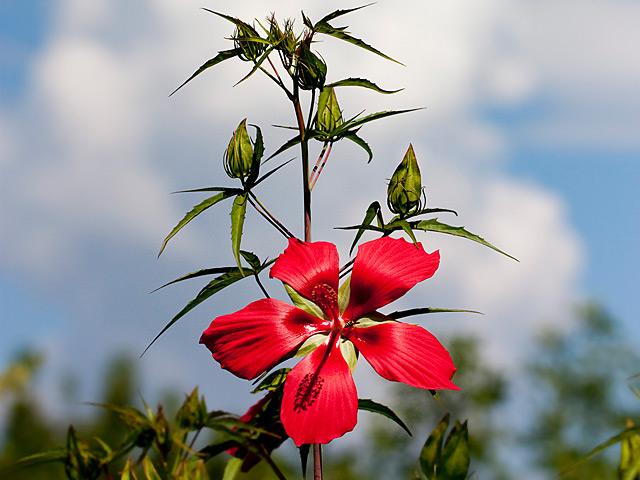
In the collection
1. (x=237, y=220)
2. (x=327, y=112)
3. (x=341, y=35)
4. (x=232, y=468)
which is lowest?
(x=232, y=468)

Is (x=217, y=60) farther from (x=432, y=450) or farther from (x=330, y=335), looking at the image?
(x=432, y=450)

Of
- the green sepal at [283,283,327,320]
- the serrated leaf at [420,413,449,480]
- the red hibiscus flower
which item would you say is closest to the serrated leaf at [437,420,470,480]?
the serrated leaf at [420,413,449,480]

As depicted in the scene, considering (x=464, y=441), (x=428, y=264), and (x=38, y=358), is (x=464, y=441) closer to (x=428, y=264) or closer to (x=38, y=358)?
(x=428, y=264)

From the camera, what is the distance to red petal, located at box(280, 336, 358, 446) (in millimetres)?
981

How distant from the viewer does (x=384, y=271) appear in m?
1.13

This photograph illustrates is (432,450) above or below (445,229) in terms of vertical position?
below

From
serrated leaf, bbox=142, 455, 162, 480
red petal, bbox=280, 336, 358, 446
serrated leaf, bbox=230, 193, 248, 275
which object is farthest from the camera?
serrated leaf, bbox=230, 193, 248, 275

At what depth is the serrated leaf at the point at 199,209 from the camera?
1059 millimetres

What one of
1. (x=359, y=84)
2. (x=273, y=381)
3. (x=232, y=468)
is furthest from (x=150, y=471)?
(x=359, y=84)

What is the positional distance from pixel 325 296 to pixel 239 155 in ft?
0.86

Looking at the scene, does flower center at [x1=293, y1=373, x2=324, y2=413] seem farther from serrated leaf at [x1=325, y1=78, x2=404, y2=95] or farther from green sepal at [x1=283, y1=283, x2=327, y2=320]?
serrated leaf at [x1=325, y1=78, x2=404, y2=95]

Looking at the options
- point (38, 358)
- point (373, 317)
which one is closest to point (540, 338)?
point (38, 358)

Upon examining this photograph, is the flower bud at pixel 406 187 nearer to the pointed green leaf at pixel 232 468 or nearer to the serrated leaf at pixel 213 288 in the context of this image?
the serrated leaf at pixel 213 288

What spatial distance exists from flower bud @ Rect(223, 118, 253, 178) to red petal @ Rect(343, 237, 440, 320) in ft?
0.73
